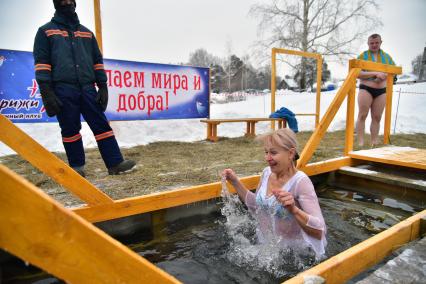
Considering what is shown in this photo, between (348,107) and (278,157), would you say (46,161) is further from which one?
(348,107)

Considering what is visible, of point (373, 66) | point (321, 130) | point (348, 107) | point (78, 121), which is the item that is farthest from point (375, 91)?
point (78, 121)

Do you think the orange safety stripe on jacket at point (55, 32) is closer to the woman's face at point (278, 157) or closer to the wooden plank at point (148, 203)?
the wooden plank at point (148, 203)

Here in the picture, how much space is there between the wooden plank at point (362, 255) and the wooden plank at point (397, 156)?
1905 mm

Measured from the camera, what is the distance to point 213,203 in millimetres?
3420

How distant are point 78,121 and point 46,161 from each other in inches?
59.1

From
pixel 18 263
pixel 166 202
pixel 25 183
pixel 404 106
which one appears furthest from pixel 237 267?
pixel 404 106

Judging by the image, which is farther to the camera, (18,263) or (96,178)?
(96,178)

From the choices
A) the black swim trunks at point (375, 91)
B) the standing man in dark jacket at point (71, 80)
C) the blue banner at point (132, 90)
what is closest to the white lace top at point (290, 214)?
the standing man in dark jacket at point (71, 80)

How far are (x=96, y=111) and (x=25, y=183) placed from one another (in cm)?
325

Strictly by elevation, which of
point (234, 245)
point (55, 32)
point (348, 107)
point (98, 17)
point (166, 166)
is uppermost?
point (98, 17)

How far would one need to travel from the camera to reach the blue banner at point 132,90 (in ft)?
20.6

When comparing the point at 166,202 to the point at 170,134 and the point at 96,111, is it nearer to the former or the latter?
the point at 96,111

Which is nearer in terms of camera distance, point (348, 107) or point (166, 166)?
point (348, 107)

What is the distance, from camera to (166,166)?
530cm
